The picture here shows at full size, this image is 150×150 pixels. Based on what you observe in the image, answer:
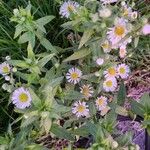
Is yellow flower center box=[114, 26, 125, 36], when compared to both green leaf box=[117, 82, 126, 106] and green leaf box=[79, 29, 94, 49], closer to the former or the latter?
green leaf box=[79, 29, 94, 49]

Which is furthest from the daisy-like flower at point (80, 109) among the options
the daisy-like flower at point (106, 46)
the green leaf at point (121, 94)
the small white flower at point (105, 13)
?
the small white flower at point (105, 13)

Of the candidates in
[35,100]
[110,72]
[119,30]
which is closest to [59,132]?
[35,100]

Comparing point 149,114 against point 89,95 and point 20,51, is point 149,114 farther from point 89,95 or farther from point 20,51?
point 20,51

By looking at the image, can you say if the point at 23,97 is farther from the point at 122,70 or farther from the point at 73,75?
the point at 122,70

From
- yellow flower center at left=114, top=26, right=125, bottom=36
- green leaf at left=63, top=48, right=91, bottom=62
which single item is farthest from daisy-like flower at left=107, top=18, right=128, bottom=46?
green leaf at left=63, top=48, right=91, bottom=62

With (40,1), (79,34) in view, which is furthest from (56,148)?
(40,1)

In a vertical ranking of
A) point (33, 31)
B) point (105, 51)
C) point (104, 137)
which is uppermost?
point (33, 31)
